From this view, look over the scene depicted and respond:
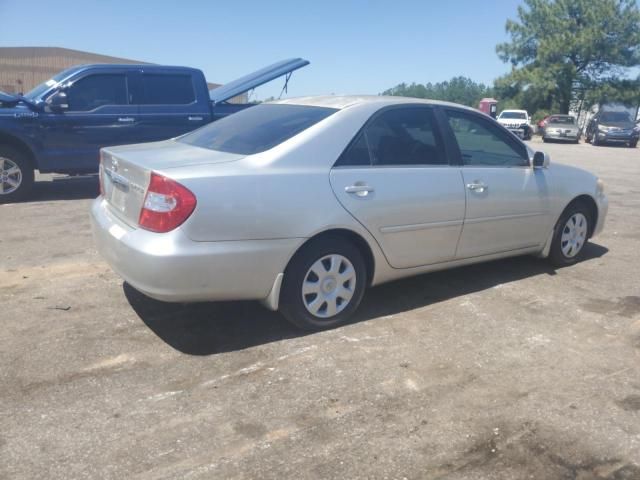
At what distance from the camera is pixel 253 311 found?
420 centimetres

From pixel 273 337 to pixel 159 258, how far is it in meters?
0.96

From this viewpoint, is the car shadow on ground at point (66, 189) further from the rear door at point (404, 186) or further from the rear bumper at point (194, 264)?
the rear door at point (404, 186)

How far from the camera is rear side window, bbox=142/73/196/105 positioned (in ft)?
28.2

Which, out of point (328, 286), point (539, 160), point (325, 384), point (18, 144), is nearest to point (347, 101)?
point (328, 286)

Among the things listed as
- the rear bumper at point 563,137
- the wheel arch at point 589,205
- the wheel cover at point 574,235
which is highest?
the rear bumper at point 563,137

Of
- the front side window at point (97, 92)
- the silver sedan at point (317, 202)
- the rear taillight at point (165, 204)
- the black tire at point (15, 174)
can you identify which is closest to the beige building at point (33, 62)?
the front side window at point (97, 92)

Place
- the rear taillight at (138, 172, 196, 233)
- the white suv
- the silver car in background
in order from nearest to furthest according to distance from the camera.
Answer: the rear taillight at (138, 172, 196, 233), the silver car in background, the white suv

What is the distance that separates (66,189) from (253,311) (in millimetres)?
6262

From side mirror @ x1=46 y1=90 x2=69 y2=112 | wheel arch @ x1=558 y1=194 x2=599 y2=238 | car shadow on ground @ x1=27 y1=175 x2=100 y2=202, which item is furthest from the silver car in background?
side mirror @ x1=46 y1=90 x2=69 y2=112

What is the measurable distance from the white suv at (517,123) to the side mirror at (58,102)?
26.1 meters

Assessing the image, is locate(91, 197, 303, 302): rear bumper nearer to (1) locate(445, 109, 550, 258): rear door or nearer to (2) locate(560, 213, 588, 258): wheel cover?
(1) locate(445, 109, 550, 258): rear door

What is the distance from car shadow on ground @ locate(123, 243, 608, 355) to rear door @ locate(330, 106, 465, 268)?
411 mm

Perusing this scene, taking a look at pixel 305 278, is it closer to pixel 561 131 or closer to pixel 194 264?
pixel 194 264

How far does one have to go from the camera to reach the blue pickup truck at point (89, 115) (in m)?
7.82
